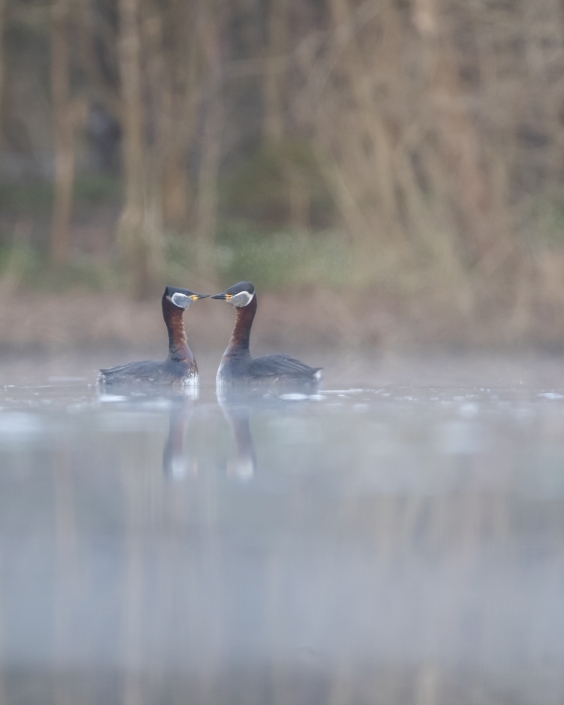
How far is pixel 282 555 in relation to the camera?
175 inches

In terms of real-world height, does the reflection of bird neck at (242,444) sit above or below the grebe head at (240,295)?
below

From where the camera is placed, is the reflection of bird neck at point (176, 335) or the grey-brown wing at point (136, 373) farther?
the reflection of bird neck at point (176, 335)

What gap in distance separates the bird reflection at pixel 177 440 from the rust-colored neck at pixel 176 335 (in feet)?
1.38

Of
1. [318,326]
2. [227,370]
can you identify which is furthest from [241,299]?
[318,326]

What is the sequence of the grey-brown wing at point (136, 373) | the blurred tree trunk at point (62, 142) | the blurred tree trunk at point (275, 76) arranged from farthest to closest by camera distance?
1. the blurred tree trunk at point (275, 76)
2. the blurred tree trunk at point (62, 142)
3. the grey-brown wing at point (136, 373)

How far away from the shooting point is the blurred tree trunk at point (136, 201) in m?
14.4

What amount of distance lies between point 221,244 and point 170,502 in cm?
1334

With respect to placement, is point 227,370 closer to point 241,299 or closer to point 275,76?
point 241,299

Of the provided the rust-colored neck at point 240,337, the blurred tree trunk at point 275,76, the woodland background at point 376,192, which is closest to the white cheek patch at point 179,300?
the rust-colored neck at point 240,337

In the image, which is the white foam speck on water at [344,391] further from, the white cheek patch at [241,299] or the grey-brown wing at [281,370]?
the white cheek patch at [241,299]

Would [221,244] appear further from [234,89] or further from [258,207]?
[234,89]

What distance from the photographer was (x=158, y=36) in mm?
16141

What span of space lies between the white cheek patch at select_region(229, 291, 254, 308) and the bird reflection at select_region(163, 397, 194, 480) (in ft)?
3.31

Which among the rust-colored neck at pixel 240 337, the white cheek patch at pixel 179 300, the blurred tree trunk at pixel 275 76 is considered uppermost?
the blurred tree trunk at pixel 275 76
